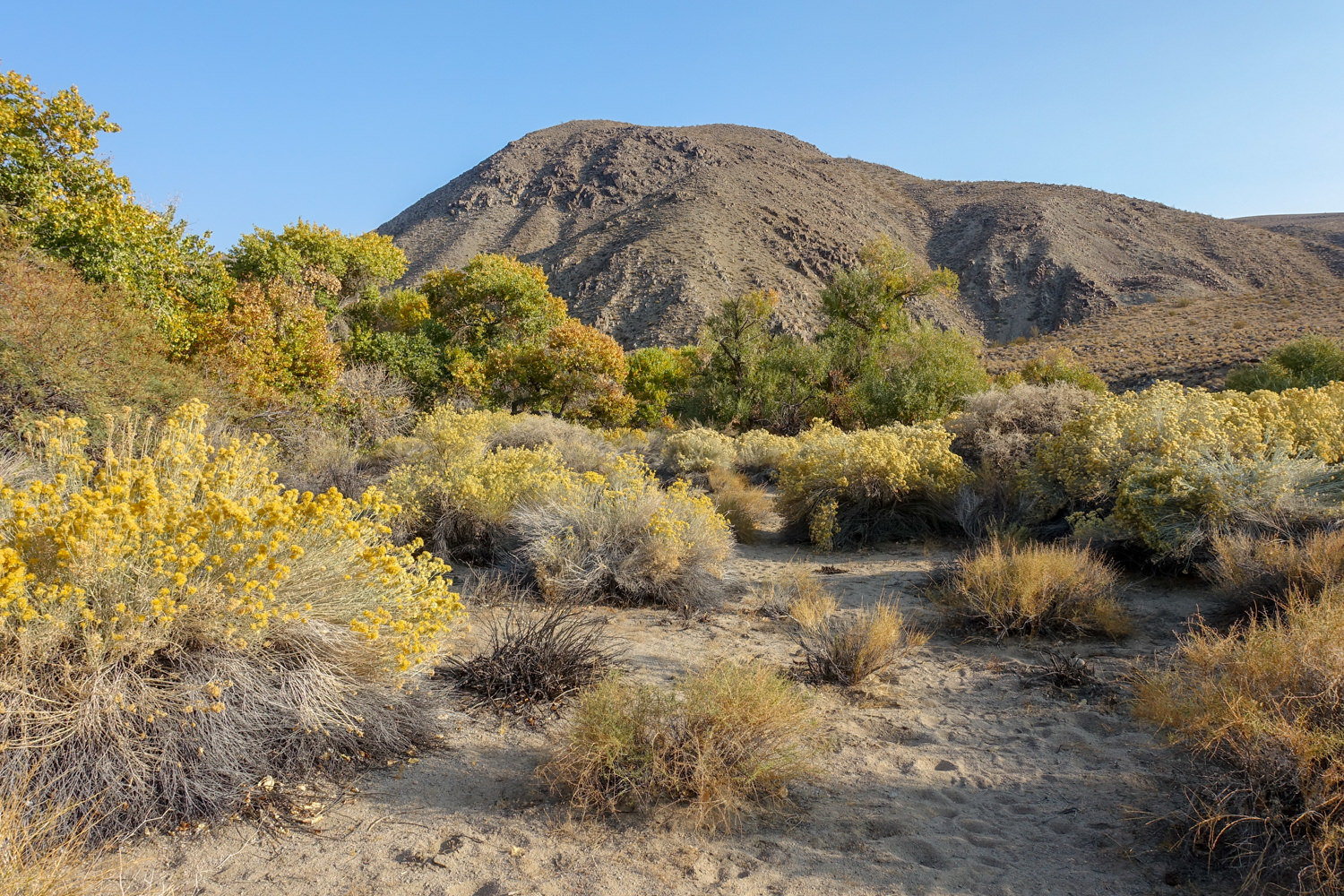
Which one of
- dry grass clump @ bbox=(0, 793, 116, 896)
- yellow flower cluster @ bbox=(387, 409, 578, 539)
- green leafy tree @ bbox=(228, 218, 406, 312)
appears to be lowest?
dry grass clump @ bbox=(0, 793, 116, 896)

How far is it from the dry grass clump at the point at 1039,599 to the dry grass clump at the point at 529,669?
10.0ft

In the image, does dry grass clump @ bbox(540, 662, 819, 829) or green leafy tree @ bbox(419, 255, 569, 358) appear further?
green leafy tree @ bbox(419, 255, 569, 358)

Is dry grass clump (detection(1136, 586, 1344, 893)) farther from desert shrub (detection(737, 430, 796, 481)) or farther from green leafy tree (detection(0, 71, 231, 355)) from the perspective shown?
green leafy tree (detection(0, 71, 231, 355))

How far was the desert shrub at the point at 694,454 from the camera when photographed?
13375 millimetres

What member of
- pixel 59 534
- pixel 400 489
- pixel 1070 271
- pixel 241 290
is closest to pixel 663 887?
pixel 59 534

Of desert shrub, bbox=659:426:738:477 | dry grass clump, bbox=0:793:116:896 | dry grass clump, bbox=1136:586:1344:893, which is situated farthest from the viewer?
desert shrub, bbox=659:426:738:477

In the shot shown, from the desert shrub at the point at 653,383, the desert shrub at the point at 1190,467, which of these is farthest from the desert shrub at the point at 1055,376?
the desert shrub at the point at 1190,467

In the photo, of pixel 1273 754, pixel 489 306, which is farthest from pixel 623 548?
pixel 489 306

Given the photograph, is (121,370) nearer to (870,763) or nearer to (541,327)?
(870,763)

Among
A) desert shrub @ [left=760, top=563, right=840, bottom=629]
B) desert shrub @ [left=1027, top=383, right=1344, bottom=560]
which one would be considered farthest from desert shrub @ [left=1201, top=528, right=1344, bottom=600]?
desert shrub @ [left=760, top=563, right=840, bottom=629]

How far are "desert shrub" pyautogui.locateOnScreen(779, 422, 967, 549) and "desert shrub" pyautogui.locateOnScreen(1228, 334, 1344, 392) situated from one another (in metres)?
13.2

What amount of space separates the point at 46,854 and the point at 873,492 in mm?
8453

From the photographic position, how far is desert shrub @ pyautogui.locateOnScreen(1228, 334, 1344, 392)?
17703mm

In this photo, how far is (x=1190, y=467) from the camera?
6516 mm
